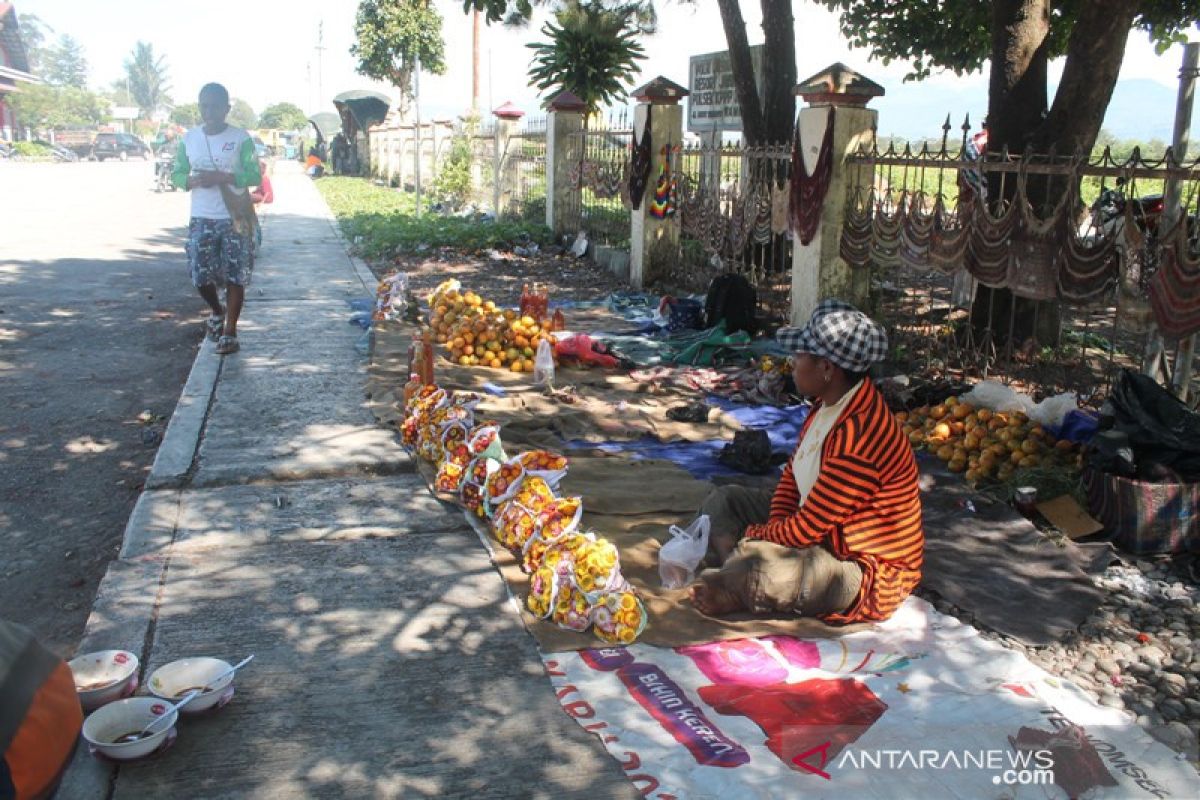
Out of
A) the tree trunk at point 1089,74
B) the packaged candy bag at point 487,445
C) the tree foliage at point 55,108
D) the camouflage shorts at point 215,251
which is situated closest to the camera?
the packaged candy bag at point 487,445

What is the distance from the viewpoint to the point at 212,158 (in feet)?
25.8

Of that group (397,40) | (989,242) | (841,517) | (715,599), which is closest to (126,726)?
(715,599)

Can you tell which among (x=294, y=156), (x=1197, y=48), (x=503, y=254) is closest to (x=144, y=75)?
(x=294, y=156)

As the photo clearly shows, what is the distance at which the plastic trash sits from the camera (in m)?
7.54

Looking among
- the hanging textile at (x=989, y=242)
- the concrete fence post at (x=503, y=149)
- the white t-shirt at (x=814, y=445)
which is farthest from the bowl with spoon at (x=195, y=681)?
the concrete fence post at (x=503, y=149)

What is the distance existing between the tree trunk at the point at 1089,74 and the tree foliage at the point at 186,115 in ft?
489

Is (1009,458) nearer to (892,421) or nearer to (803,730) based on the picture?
(892,421)

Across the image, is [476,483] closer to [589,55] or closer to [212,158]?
[212,158]

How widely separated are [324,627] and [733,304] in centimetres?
632

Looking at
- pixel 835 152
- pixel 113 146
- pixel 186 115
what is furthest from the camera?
pixel 186 115

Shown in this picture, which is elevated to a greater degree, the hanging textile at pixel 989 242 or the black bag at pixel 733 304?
the hanging textile at pixel 989 242

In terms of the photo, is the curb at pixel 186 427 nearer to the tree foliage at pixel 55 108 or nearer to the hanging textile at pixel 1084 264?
the hanging textile at pixel 1084 264

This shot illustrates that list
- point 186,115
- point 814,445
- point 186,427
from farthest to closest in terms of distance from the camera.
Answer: point 186,115, point 186,427, point 814,445

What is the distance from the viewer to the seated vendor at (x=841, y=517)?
148 inches
